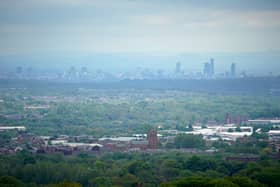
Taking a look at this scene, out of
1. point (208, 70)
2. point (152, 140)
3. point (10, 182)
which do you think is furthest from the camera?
point (208, 70)

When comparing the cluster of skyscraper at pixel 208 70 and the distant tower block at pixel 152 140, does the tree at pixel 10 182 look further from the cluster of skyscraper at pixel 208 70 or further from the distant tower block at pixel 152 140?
the cluster of skyscraper at pixel 208 70

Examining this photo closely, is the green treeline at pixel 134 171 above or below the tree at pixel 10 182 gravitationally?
below

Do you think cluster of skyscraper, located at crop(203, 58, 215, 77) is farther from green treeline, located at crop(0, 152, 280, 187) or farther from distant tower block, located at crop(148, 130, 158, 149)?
green treeline, located at crop(0, 152, 280, 187)

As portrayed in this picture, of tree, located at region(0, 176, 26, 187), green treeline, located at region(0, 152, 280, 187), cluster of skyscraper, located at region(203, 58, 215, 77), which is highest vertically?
cluster of skyscraper, located at region(203, 58, 215, 77)

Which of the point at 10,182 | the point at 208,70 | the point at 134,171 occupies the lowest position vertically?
the point at 134,171

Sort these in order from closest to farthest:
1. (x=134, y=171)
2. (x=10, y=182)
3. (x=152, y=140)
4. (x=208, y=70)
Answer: (x=10, y=182), (x=134, y=171), (x=152, y=140), (x=208, y=70)

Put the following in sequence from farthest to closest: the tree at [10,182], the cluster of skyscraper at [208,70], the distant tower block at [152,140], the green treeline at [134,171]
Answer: the cluster of skyscraper at [208,70], the distant tower block at [152,140], the green treeline at [134,171], the tree at [10,182]

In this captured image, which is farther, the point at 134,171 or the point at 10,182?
the point at 134,171

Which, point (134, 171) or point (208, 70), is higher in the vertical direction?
point (208, 70)

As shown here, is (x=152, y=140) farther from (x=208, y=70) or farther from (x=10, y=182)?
(x=208, y=70)

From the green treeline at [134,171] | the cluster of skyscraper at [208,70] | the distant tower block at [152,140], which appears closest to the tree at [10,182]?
the green treeline at [134,171]

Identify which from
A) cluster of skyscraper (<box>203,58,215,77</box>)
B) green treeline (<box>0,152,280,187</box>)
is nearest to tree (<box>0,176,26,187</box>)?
green treeline (<box>0,152,280,187</box>)

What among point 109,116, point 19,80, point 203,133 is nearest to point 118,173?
point 203,133

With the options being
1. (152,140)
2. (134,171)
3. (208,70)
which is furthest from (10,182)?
(208,70)
